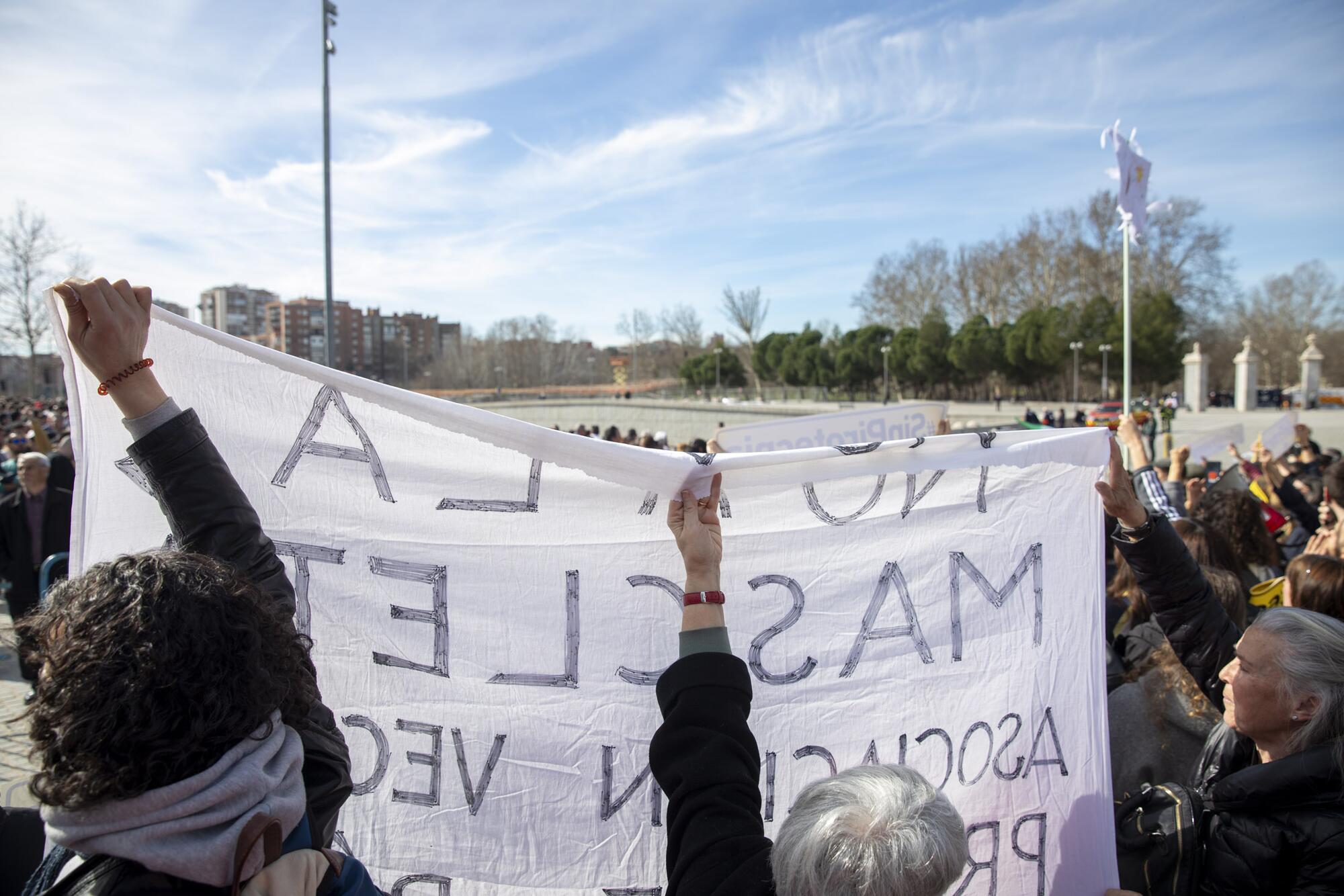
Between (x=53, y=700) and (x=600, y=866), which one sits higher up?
(x=53, y=700)

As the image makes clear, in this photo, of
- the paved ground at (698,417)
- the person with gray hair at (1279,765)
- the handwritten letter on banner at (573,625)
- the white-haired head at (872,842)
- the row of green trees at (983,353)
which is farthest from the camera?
the row of green trees at (983,353)

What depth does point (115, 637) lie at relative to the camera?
3.22 ft

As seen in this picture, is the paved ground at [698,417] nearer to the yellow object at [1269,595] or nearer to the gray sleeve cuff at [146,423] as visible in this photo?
the yellow object at [1269,595]

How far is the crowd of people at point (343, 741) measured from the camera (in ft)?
3.13

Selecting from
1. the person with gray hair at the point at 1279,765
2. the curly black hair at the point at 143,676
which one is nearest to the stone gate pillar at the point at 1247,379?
the person with gray hair at the point at 1279,765

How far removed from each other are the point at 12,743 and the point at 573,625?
169 inches

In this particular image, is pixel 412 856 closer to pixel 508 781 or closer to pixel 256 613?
pixel 508 781

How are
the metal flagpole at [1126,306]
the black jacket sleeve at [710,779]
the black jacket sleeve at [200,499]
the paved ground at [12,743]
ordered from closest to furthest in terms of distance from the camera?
the black jacket sleeve at [710,779], the black jacket sleeve at [200,499], the paved ground at [12,743], the metal flagpole at [1126,306]

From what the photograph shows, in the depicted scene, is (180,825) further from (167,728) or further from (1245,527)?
(1245,527)

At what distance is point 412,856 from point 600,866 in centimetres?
42

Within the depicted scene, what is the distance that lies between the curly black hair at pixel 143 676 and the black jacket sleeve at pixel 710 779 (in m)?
0.62

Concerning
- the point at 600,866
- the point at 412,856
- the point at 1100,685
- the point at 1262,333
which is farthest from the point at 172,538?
the point at 1262,333

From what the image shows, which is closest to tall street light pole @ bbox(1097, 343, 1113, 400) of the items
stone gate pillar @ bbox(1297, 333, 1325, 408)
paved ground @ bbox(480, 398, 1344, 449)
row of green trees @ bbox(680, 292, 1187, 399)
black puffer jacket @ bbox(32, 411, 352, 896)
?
row of green trees @ bbox(680, 292, 1187, 399)

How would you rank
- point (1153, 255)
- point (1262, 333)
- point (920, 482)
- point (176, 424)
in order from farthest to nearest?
point (1262, 333) → point (1153, 255) → point (920, 482) → point (176, 424)
